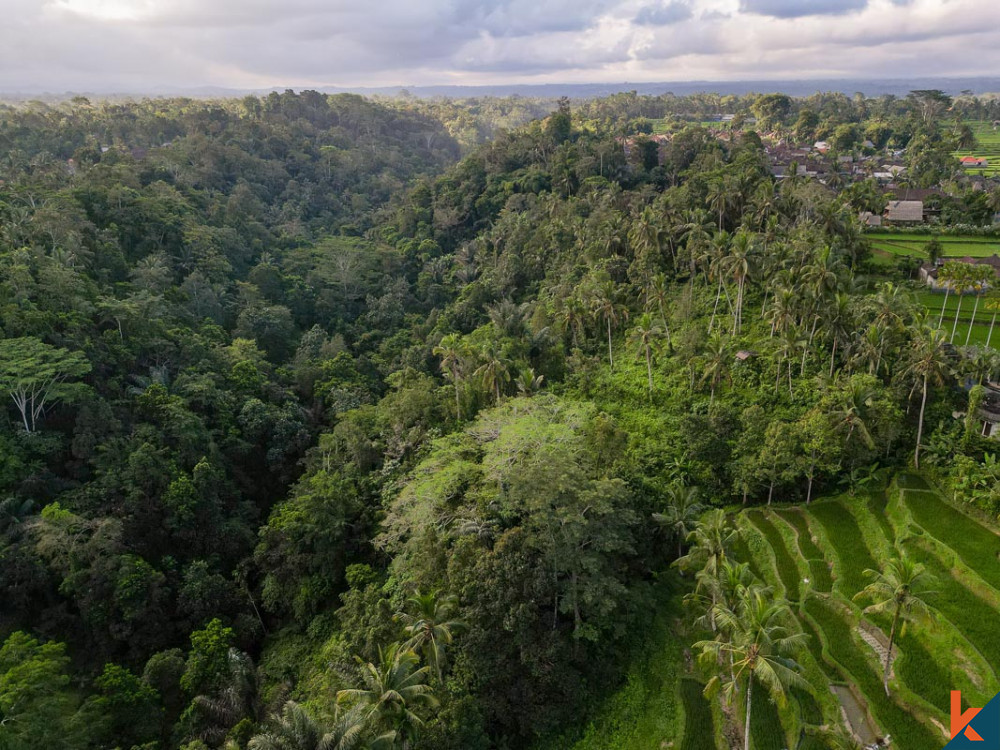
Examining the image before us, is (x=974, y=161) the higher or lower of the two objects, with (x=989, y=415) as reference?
higher

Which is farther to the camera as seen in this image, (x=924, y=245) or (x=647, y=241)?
(x=924, y=245)

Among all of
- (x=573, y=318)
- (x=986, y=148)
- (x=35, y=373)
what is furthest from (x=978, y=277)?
(x=986, y=148)

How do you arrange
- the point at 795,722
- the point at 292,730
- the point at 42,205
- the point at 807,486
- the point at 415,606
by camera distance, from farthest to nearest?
the point at 42,205 → the point at 807,486 → the point at 415,606 → the point at 795,722 → the point at 292,730

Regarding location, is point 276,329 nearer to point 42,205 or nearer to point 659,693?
point 42,205

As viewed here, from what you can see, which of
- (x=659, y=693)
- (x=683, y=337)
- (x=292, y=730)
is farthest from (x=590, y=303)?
(x=292, y=730)

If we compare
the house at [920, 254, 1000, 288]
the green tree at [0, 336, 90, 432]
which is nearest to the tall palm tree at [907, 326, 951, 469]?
the house at [920, 254, 1000, 288]

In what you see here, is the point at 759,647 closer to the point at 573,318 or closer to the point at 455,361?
the point at 455,361
